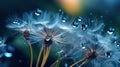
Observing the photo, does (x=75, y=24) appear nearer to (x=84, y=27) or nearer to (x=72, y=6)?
(x=84, y=27)

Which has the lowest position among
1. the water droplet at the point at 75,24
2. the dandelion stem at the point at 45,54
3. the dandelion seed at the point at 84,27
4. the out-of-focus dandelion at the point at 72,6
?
the dandelion stem at the point at 45,54

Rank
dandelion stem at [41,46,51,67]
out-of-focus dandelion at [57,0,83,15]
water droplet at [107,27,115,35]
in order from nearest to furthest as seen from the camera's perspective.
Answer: dandelion stem at [41,46,51,67]
water droplet at [107,27,115,35]
out-of-focus dandelion at [57,0,83,15]

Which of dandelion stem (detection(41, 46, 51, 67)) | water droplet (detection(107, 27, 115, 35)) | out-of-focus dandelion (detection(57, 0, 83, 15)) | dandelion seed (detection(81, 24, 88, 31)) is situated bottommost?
dandelion stem (detection(41, 46, 51, 67))

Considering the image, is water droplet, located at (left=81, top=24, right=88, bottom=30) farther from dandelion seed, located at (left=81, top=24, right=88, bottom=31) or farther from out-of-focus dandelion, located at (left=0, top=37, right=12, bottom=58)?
out-of-focus dandelion, located at (left=0, top=37, right=12, bottom=58)

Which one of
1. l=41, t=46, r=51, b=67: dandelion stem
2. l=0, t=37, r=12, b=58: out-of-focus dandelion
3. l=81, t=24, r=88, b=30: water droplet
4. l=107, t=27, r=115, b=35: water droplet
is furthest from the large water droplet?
l=0, t=37, r=12, b=58: out-of-focus dandelion

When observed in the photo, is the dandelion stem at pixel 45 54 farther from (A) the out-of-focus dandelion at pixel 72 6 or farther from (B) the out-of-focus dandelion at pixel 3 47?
(A) the out-of-focus dandelion at pixel 72 6

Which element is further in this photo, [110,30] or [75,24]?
[110,30]

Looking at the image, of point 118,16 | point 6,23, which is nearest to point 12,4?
point 6,23

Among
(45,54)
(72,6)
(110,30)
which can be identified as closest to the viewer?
(45,54)

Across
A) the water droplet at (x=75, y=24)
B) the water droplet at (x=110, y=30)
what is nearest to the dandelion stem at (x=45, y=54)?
the water droplet at (x=75, y=24)

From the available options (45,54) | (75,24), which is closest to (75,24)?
(75,24)

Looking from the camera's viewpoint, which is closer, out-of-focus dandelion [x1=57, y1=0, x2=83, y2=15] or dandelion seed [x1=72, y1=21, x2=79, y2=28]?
dandelion seed [x1=72, y1=21, x2=79, y2=28]

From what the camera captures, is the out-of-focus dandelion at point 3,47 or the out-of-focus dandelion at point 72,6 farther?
the out-of-focus dandelion at point 72,6
